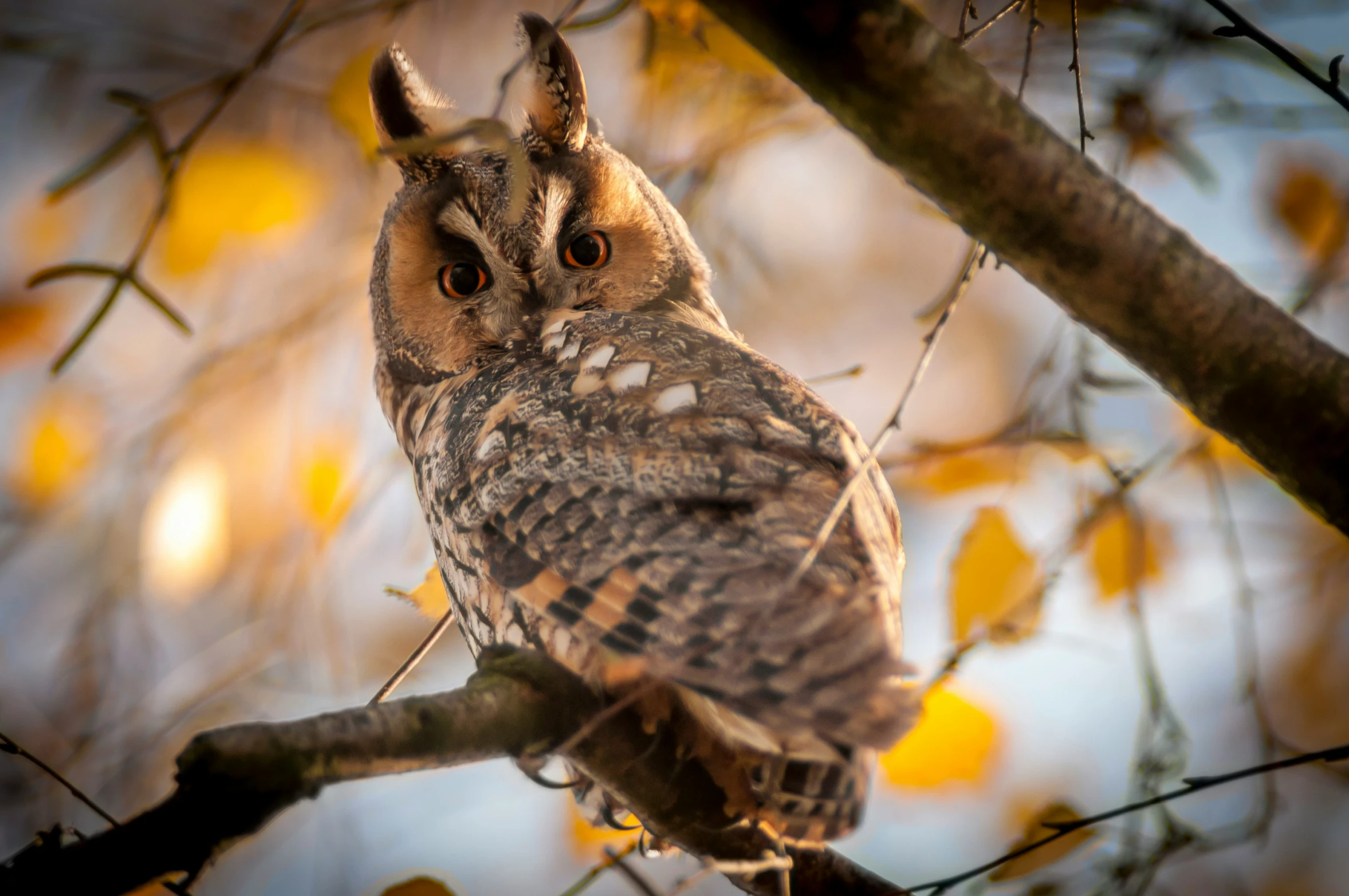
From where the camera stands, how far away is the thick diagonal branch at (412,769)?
32.5 inches

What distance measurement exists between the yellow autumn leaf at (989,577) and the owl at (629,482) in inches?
6.8

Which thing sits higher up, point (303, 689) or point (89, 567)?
point (89, 567)

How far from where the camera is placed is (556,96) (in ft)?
7.05

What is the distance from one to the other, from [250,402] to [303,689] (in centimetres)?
105

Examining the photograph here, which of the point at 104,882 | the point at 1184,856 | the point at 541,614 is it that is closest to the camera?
the point at 104,882

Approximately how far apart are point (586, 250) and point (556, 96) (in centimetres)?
39

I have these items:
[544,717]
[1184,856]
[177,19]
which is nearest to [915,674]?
[544,717]

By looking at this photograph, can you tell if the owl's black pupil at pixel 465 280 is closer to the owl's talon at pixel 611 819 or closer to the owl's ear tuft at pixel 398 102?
the owl's ear tuft at pixel 398 102

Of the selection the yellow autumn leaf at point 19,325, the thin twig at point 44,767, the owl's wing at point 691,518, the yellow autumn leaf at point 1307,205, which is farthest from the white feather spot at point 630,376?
the yellow autumn leaf at point 19,325

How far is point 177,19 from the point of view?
2941mm

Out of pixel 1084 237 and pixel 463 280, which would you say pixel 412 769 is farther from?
pixel 463 280

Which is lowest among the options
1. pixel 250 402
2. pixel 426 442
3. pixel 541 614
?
pixel 541 614

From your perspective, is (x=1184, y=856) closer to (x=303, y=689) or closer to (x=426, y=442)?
(x=426, y=442)

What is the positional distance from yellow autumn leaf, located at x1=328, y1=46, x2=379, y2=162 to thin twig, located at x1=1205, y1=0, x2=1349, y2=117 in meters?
1.79
